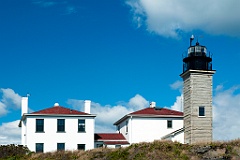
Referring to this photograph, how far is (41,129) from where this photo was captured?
3934 cm

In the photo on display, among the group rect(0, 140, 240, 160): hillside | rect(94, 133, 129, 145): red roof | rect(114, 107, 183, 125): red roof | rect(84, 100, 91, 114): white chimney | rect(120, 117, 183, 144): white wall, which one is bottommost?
rect(0, 140, 240, 160): hillside

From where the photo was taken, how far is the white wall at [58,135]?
39094 millimetres

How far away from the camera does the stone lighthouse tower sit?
38906 mm

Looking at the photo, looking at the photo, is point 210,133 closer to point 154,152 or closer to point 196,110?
point 196,110

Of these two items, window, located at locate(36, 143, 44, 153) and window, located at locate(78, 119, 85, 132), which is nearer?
window, located at locate(36, 143, 44, 153)

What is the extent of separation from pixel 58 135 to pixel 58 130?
45cm

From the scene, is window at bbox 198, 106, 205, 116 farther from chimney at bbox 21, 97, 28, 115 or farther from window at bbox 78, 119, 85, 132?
chimney at bbox 21, 97, 28, 115

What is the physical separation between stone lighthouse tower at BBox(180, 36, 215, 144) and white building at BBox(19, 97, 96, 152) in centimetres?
883

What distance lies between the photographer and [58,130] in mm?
39688

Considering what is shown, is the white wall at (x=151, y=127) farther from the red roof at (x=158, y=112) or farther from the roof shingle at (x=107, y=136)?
the roof shingle at (x=107, y=136)

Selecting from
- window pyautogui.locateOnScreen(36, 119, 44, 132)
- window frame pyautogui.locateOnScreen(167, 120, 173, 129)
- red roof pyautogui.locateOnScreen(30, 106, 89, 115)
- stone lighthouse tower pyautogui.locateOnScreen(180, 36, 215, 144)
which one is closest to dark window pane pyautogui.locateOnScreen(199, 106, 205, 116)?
stone lighthouse tower pyautogui.locateOnScreen(180, 36, 215, 144)

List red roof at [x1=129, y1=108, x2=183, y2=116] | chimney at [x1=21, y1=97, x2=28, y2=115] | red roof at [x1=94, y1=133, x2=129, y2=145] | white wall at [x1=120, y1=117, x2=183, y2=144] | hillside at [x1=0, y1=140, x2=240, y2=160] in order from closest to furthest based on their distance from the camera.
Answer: hillside at [x1=0, y1=140, x2=240, y2=160] → red roof at [x1=94, y1=133, x2=129, y2=145] → chimney at [x1=21, y1=97, x2=28, y2=115] → white wall at [x1=120, y1=117, x2=183, y2=144] → red roof at [x1=129, y1=108, x2=183, y2=116]

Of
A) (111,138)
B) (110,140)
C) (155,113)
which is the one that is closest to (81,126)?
(110,140)

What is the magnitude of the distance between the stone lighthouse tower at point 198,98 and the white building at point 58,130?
29.0ft
